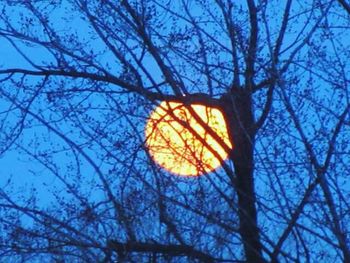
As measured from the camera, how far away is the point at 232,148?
6.08 metres

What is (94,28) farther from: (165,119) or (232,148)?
(232,148)

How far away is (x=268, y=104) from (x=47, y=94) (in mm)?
1959

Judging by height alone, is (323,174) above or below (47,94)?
below

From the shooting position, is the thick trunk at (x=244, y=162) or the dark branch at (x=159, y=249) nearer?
the thick trunk at (x=244, y=162)

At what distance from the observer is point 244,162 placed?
6098 millimetres

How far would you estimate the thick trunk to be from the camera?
5.68 meters

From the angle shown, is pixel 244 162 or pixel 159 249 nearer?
pixel 244 162

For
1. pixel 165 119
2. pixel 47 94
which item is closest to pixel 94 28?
pixel 165 119

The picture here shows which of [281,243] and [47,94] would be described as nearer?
[281,243]

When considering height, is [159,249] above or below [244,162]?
below

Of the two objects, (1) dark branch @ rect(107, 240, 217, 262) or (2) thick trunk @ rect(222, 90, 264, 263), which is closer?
(2) thick trunk @ rect(222, 90, 264, 263)

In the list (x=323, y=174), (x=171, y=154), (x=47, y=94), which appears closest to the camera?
(x=323, y=174)

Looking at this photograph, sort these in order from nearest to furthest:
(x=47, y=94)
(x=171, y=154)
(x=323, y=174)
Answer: (x=323, y=174) < (x=171, y=154) < (x=47, y=94)

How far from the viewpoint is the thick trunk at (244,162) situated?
5.68m
